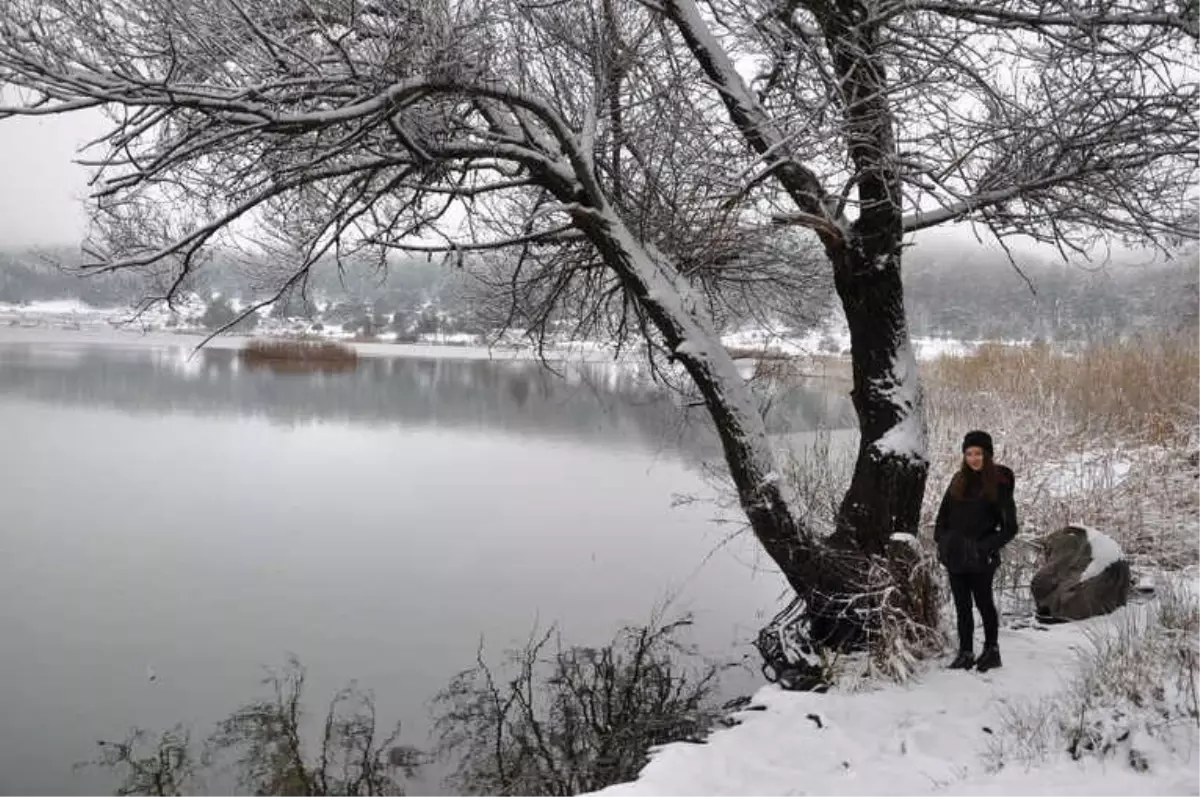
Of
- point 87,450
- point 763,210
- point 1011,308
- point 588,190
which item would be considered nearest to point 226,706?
point 588,190

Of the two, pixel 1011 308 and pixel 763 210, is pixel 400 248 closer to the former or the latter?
pixel 763 210

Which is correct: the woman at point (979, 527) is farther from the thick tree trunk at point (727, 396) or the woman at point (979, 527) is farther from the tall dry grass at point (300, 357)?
the tall dry grass at point (300, 357)

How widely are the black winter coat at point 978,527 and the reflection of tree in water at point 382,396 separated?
10.0 meters

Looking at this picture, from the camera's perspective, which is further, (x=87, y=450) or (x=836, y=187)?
(x=87, y=450)

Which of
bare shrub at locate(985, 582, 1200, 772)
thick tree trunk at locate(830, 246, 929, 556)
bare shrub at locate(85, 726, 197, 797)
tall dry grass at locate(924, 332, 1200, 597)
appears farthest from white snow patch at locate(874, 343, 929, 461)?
bare shrub at locate(85, 726, 197, 797)

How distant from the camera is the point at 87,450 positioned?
16.1 meters

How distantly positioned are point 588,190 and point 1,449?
14.7m

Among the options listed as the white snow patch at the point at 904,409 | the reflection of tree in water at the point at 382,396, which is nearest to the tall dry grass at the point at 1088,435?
the white snow patch at the point at 904,409

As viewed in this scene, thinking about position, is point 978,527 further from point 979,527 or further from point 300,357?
point 300,357

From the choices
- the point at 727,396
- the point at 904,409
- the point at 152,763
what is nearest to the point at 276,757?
the point at 152,763

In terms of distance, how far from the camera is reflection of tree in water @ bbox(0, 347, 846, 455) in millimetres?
21359

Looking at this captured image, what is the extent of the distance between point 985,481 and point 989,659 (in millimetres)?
1102

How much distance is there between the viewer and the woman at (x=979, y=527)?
16.7ft

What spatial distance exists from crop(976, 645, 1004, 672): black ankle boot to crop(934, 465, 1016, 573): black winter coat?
502mm
